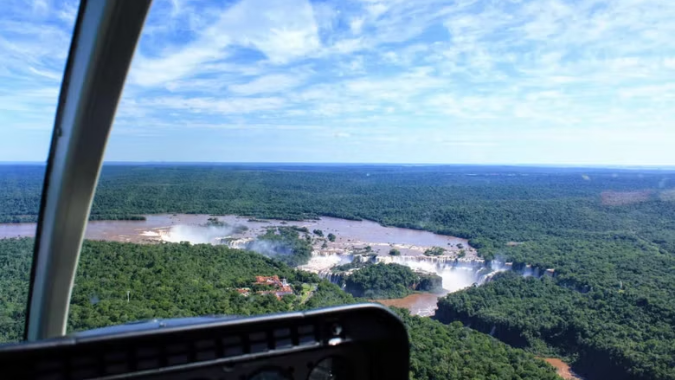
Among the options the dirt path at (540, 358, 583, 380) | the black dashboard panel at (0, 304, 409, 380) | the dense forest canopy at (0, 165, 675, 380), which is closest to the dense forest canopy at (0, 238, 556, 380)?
the dirt path at (540, 358, 583, 380)

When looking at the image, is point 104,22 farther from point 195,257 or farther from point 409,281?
point 409,281

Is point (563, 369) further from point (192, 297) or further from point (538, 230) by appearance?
point (538, 230)

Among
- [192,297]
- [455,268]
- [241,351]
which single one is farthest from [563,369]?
[241,351]

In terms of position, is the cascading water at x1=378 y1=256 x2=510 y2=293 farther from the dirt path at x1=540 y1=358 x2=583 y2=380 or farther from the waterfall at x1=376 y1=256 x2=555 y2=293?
the dirt path at x1=540 y1=358 x2=583 y2=380

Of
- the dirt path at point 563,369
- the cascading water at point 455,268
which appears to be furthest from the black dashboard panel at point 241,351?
the cascading water at point 455,268

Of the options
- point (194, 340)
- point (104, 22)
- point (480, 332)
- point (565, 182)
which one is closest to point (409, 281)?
point (480, 332)

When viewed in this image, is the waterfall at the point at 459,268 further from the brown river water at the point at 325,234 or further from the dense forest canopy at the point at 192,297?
the dense forest canopy at the point at 192,297

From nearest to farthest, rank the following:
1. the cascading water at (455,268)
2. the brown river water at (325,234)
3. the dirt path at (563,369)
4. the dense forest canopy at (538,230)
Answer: the dirt path at (563,369), the dense forest canopy at (538,230), the brown river water at (325,234), the cascading water at (455,268)
